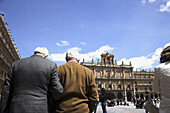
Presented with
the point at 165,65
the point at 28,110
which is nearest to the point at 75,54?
the point at 28,110

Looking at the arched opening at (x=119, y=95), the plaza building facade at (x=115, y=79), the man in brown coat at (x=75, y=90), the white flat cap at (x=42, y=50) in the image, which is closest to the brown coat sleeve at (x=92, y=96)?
the man in brown coat at (x=75, y=90)

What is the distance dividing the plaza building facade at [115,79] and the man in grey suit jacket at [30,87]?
46371mm

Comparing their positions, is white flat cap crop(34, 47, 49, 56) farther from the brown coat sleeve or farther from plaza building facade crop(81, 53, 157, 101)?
plaza building facade crop(81, 53, 157, 101)

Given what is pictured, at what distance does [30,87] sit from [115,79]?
5053 cm

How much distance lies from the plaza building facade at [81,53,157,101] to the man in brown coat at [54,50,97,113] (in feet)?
151

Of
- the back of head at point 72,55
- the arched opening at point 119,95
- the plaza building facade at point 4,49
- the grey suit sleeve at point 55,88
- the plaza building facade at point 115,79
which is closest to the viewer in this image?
the grey suit sleeve at point 55,88

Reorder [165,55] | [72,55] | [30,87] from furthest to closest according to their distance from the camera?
[72,55] → [165,55] → [30,87]

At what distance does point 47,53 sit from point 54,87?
685mm

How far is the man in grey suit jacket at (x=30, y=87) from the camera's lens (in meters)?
1.99

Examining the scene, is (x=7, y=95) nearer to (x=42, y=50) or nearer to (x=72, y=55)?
(x=42, y=50)

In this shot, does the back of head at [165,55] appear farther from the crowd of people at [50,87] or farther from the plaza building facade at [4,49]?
the plaza building facade at [4,49]

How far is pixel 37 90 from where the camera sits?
2.07 m

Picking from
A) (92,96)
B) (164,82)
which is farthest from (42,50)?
(164,82)

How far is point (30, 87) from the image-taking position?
2059 mm
